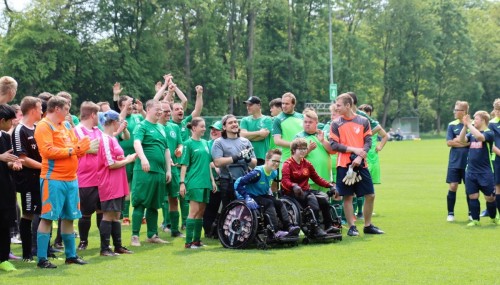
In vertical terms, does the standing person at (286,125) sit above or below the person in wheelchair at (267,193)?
above

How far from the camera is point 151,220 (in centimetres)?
1098

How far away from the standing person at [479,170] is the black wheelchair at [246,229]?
382 cm

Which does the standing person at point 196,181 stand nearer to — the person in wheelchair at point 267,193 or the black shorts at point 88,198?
the person in wheelchair at point 267,193

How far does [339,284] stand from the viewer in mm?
7359

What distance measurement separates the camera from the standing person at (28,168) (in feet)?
29.5

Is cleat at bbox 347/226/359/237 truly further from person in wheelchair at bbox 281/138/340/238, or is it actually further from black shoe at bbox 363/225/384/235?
person in wheelchair at bbox 281/138/340/238

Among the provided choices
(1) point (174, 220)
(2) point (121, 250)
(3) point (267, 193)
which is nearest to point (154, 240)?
(1) point (174, 220)

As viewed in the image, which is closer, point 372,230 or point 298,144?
point 298,144

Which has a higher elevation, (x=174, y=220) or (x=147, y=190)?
(x=147, y=190)

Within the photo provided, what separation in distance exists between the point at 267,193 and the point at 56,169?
3.07 meters

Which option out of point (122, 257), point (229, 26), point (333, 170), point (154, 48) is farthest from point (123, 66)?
point (122, 257)

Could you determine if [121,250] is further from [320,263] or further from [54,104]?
[320,263]

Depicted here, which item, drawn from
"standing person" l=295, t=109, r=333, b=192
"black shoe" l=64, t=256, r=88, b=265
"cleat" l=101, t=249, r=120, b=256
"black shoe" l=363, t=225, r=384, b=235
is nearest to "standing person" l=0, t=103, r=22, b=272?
A: "black shoe" l=64, t=256, r=88, b=265

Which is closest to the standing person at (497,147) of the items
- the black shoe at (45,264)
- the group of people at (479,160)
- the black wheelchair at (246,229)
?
the group of people at (479,160)
